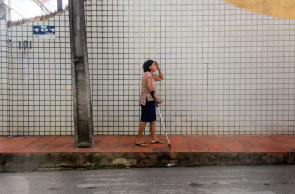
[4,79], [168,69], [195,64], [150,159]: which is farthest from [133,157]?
[4,79]

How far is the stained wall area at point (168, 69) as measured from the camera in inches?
261

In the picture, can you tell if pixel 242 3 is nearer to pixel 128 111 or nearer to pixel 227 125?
pixel 227 125

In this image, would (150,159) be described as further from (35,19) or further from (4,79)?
(35,19)

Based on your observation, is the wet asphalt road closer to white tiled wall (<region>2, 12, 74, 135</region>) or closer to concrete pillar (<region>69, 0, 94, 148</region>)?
concrete pillar (<region>69, 0, 94, 148</region>)

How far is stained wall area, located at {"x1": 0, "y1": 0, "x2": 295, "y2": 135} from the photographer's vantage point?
6.62 m

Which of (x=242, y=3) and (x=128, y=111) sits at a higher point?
(x=242, y=3)

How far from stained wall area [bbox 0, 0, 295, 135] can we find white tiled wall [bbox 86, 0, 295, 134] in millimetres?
22

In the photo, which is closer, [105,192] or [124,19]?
[105,192]

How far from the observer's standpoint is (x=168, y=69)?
21.9ft

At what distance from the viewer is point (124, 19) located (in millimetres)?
6613

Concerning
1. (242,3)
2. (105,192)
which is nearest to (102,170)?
(105,192)

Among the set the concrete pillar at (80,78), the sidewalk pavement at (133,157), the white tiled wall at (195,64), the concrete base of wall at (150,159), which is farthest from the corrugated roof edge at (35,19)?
the concrete base of wall at (150,159)

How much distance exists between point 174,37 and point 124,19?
1.18m

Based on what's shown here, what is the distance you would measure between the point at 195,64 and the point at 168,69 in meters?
0.62
